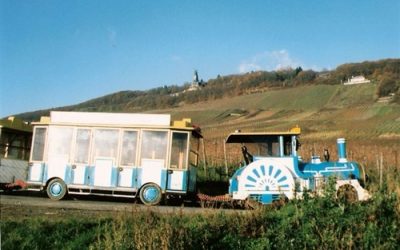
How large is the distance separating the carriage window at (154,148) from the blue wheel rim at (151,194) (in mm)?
760

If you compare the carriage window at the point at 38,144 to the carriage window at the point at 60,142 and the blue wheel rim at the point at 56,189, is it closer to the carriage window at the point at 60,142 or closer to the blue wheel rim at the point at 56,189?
the carriage window at the point at 60,142

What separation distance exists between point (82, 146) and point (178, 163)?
3.17m

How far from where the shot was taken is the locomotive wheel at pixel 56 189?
47.0 ft

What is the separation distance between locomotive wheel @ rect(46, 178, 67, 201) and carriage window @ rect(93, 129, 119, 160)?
138cm

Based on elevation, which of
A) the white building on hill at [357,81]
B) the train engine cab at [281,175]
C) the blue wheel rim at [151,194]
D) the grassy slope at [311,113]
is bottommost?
the blue wheel rim at [151,194]

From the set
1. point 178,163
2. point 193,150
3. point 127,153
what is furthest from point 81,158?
point 193,150

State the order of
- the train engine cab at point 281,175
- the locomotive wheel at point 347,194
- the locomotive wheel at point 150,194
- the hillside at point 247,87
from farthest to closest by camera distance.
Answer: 1. the hillside at point 247,87
2. the locomotive wheel at point 150,194
3. the train engine cab at point 281,175
4. the locomotive wheel at point 347,194

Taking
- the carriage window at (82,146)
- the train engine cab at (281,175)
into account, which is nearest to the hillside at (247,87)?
the carriage window at (82,146)

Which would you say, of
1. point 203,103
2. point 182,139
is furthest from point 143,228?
point 203,103

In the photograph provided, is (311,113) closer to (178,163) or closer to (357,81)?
(357,81)

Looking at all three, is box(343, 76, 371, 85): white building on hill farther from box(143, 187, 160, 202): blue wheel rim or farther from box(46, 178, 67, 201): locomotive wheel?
box(46, 178, 67, 201): locomotive wheel

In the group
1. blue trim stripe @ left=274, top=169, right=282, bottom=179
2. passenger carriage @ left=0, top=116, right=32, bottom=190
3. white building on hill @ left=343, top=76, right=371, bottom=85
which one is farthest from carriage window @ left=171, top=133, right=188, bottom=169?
white building on hill @ left=343, top=76, right=371, bottom=85

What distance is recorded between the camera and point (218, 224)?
8.39m

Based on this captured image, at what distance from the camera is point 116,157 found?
14.3 meters
